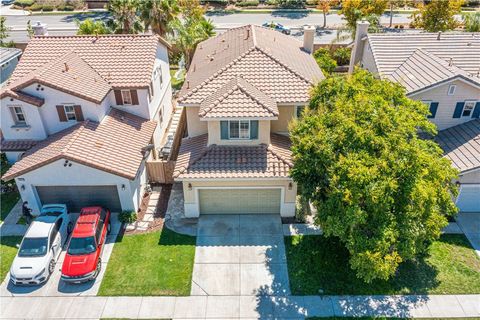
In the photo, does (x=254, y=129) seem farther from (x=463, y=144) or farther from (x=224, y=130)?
(x=463, y=144)

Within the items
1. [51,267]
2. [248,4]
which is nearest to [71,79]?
[51,267]

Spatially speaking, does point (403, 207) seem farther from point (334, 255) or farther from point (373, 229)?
point (334, 255)

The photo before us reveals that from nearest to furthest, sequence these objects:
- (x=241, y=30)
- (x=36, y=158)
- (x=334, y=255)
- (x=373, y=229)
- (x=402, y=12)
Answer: (x=373, y=229)
(x=334, y=255)
(x=36, y=158)
(x=241, y=30)
(x=402, y=12)

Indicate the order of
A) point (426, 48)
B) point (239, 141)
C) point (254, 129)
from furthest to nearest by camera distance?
1. point (426, 48)
2. point (239, 141)
3. point (254, 129)

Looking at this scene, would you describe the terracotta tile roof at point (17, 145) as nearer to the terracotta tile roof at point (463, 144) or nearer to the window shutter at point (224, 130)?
the window shutter at point (224, 130)

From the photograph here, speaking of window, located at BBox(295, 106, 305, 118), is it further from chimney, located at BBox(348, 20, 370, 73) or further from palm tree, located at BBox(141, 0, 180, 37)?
palm tree, located at BBox(141, 0, 180, 37)

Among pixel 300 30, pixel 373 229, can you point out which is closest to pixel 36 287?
pixel 373 229
